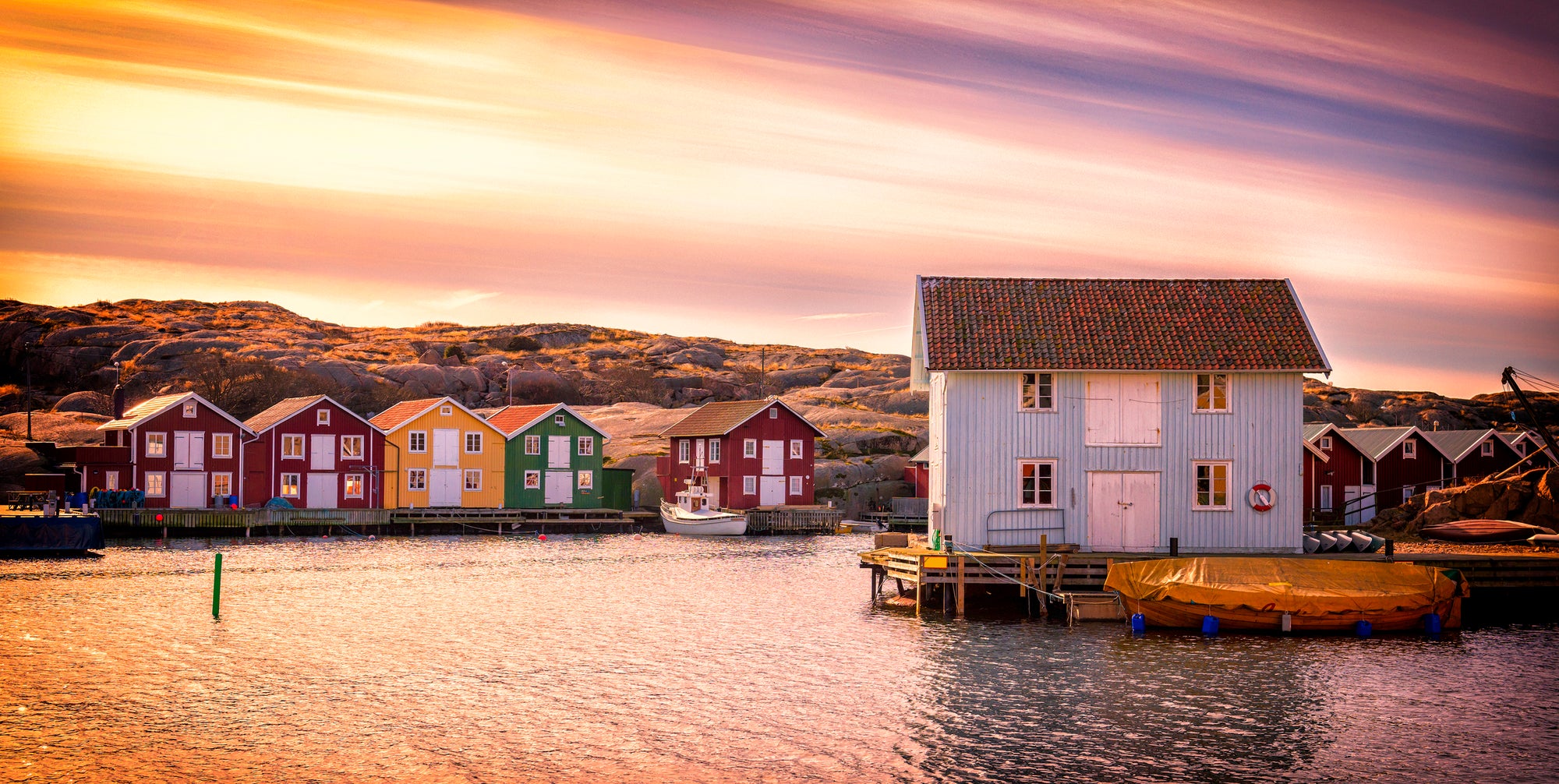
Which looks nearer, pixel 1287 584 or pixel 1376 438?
pixel 1287 584

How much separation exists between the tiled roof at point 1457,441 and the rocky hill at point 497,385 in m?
13.6

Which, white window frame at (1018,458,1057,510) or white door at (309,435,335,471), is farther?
white door at (309,435,335,471)

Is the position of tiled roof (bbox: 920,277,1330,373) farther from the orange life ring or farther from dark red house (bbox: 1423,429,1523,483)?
dark red house (bbox: 1423,429,1523,483)

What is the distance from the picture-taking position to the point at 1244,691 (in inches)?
1080

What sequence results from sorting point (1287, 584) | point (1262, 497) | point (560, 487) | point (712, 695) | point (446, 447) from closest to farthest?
point (712, 695), point (1287, 584), point (1262, 497), point (446, 447), point (560, 487)

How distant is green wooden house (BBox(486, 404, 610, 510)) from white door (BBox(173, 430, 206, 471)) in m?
17.6

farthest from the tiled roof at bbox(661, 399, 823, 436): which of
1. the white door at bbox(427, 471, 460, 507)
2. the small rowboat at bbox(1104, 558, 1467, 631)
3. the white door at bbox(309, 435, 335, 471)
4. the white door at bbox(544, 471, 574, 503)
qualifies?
the small rowboat at bbox(1104, 558, 1467, 631)

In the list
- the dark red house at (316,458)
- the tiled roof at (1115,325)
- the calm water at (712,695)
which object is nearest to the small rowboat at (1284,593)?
the calm water at (712,695)

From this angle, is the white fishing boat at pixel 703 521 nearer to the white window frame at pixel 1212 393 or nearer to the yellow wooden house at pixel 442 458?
the yellow wooden house at pixel 442 458

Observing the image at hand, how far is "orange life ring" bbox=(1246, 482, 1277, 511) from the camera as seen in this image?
38969mm

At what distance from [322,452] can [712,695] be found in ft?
184

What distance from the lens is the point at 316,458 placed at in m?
77.1

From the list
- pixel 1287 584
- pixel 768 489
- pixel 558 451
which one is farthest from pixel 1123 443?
pixel 558 451

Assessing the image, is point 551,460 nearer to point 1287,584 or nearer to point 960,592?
point 960,592
